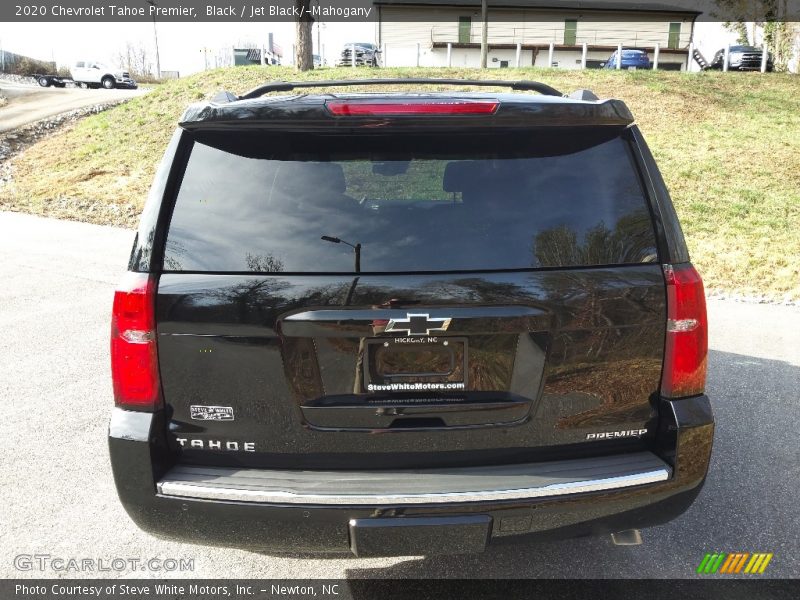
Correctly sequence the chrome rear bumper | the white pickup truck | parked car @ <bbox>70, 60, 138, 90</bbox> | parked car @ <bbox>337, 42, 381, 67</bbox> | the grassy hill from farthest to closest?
parked car @ <bbox>70, 60, 138, 90</bbox> < the white pickup truck < parked car @ <bbox>337, 42, 381, 67</bbox> < the grassy hill < the chrome rear bumper

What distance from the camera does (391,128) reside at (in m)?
2.21

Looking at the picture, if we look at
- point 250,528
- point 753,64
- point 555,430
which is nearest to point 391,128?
point 555,430

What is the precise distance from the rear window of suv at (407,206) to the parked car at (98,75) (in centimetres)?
4656

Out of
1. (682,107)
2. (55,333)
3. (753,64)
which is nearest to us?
(55,333)

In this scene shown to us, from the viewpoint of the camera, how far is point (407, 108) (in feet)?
7.25

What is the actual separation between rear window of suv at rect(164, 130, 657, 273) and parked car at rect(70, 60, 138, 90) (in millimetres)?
46557

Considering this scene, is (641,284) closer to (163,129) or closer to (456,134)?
(456,134)

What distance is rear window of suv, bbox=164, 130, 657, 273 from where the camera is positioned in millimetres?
2188

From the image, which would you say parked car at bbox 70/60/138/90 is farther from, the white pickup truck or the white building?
the white building

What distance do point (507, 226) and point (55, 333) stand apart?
540cm

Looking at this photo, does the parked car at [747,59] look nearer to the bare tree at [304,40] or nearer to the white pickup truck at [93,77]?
the bare tree at [304,40]

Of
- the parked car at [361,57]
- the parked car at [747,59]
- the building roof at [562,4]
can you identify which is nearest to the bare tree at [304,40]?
the parked car at [361,57]

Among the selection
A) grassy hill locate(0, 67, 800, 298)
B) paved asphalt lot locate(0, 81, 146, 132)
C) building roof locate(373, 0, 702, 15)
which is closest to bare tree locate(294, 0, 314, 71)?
grassy hill locate(0, 67, 800, 298)

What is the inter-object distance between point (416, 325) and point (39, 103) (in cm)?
3086
